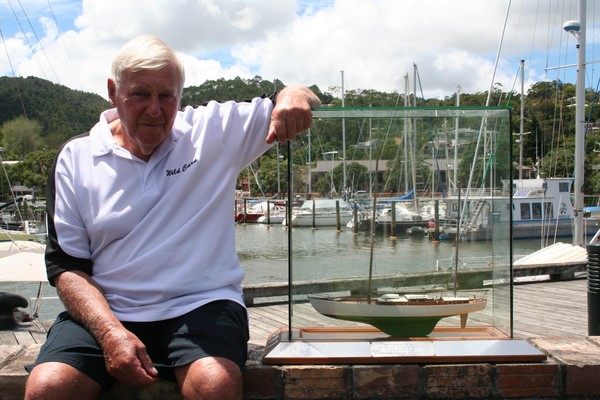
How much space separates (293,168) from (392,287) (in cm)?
61

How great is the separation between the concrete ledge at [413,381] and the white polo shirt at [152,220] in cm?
35

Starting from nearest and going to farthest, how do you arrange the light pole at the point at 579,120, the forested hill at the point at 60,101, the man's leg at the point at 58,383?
the man's leg at the point at 58,383
the light pole at the point at 579,120
the forested hill at the point at 60,101

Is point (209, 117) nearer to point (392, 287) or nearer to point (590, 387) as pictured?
point (392, 287)

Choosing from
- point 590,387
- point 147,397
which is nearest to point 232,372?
point 147,397

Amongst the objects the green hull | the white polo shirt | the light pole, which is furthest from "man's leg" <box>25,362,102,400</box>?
the light pole

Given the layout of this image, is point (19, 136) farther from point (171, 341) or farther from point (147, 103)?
point (171, 341)

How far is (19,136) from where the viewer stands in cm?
8331

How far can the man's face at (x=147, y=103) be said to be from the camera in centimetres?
206

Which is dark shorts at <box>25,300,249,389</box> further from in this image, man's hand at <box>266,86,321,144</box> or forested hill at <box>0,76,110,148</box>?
forested hill at <box>0,76,110,148</box>

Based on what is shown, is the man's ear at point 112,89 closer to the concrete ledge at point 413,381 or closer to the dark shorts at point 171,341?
the dark shorts at point 171,341

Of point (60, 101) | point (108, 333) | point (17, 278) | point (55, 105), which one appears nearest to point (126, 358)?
point (108, 333)

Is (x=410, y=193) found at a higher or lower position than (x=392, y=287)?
higher

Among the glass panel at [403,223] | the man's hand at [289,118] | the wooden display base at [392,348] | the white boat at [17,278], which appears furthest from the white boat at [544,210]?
the man's hand at [289,118]

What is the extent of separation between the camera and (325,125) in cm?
235
